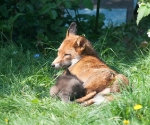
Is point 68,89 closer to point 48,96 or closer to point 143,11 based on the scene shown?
point 48,96

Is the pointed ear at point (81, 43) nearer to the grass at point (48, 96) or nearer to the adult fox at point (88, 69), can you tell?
the adult fox at point (88, 69)

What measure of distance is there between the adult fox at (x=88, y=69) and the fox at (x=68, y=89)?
0.09 meters

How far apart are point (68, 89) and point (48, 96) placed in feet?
1.42

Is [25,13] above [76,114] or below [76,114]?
above

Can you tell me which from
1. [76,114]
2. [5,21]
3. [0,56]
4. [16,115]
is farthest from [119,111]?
[5,21]

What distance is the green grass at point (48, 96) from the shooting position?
5316 millimetres

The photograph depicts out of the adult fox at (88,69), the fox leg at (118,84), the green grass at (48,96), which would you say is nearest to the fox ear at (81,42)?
the adult fox at (88,69)

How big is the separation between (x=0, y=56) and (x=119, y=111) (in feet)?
10.3

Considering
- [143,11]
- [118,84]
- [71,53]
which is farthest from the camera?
[143,11]

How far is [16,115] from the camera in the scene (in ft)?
18.7

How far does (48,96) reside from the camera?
21.2 feet

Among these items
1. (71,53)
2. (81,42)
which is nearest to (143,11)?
(81,42)

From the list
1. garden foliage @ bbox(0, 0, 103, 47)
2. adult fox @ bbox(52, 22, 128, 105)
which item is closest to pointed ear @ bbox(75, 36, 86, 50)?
adult fox @ bbox(52, 22, 128, 105)

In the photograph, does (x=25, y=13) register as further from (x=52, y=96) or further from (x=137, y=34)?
(x=52, y=96)
